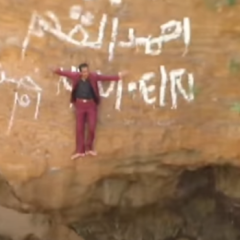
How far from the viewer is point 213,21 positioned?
1.99m

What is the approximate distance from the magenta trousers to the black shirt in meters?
0.01

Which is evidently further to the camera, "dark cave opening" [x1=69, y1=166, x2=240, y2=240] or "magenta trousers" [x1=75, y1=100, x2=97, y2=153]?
"dark cave opening" [x1=69, y1=166, x2=240, y2=240]

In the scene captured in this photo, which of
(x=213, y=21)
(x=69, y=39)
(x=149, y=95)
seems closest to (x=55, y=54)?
(x=69, y=39)

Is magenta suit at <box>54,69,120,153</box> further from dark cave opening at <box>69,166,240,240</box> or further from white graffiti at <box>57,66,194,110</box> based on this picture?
dark cave opening at <box>69,166,240,240</box>

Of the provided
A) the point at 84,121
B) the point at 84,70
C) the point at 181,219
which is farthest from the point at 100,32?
the point at 181,219

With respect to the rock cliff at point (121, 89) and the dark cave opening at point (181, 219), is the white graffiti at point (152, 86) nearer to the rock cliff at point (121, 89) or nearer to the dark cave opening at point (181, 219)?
the rock cliff at point (121, 89)

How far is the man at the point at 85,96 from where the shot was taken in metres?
1.99

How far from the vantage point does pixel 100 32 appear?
A: 1999 mm

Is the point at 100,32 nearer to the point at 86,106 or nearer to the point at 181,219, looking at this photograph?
the point at 86,106

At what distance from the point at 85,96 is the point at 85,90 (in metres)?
0.01

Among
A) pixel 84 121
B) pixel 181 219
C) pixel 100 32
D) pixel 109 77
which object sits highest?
pixel 100 32

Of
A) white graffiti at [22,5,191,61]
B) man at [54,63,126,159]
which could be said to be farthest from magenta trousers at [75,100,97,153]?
white graffiti at [22,5,191,61]

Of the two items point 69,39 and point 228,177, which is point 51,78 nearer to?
point 69,39

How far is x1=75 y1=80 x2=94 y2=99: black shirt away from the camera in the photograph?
6.51 feet
